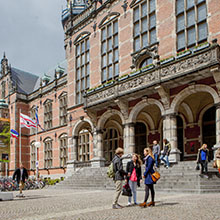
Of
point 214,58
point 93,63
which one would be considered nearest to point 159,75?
point 214,58

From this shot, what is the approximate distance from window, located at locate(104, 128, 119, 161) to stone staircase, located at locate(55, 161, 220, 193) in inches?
179

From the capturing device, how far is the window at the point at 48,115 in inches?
1247

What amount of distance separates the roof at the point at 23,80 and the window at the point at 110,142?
52.4 feet

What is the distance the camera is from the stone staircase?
39.9 feet

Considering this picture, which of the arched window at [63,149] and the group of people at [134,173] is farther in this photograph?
the arched window at [63,149]

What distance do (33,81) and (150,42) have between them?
23.6 meters

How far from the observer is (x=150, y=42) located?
19.0 meters

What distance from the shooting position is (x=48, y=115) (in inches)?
1260

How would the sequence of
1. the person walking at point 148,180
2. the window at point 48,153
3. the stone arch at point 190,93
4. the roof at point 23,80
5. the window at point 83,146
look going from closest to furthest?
1. the person walking at point 148,180
2. the stone arch at point 190,93
3. the window at point 83,146
4. the window at point 48,153
5. the roof at point 23,80

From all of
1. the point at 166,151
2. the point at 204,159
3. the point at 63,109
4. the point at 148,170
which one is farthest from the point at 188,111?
the point at 63,109

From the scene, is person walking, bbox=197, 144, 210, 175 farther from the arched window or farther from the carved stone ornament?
the arched window

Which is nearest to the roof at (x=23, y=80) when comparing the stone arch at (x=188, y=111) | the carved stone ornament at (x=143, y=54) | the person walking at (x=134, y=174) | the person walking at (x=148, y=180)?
the carved stone ornament at (x=143, y=54)

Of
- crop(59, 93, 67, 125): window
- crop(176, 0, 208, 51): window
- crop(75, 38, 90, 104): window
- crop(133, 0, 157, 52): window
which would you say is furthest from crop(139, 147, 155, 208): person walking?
crop(59, 93, 67, 125): window

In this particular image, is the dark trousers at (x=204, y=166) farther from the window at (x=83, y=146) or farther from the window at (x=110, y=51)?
the window at (x=83, y=146)
